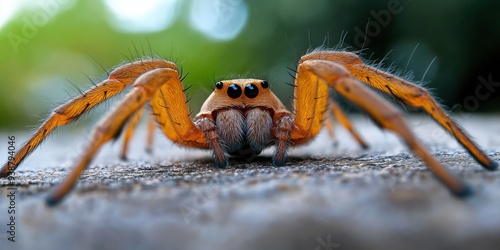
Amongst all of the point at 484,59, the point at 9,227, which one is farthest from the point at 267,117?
the point at 484,59

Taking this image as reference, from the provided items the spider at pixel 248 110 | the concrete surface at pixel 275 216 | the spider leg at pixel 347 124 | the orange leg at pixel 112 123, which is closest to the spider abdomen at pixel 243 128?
the spider at pixel 248 110

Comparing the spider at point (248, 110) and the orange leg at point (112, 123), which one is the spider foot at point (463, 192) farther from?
the orange leg at point (112, 123)

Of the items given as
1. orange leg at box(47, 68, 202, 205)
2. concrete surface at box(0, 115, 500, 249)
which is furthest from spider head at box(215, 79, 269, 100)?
concrete surface at box(0, 115, 500, 249)

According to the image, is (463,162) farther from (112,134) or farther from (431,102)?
(112,134)

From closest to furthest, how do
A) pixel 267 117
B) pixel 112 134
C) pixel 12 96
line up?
pixel 112 134 < pixel 267 117 < pixel 12 96

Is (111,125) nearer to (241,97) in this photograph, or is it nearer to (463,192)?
(241,97)

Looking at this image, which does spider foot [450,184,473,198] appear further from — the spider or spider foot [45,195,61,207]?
spider foot [45,195,61,207]
